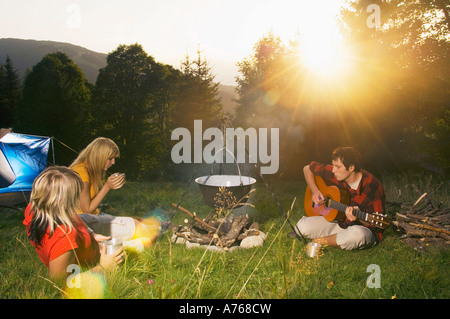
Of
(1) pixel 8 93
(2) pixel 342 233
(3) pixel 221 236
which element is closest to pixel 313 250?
(2) pixel 342 233

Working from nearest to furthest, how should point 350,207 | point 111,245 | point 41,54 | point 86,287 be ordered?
point 86,287 → point 111,245 → point 350,207 → point 41,54

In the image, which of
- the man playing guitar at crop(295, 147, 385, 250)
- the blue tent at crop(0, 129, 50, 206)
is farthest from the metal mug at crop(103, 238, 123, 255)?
the blue tent at crop(0, 129, 50, 206)

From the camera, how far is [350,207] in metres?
3.73

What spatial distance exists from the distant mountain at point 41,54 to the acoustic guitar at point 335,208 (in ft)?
146

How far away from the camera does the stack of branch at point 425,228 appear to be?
12.8 ft

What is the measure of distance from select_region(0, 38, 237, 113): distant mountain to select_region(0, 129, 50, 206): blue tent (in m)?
42.6

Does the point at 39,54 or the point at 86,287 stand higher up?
the point at 39,54

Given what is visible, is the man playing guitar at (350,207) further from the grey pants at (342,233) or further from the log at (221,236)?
the log at (221,236)

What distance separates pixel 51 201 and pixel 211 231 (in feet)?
8.35

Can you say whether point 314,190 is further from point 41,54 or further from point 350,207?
point 41,54

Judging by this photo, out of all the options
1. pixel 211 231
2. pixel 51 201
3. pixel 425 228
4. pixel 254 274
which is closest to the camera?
pixel 51 201

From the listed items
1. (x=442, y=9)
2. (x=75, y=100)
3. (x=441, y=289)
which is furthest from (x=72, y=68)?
(x=441, y=289)

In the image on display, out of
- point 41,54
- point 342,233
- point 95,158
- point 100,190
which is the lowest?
point 342,233

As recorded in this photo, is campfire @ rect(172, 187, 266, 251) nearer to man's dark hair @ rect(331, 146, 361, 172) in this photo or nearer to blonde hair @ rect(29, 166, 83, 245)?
man's dark hair @ rect(331, 146, 361, 172)
